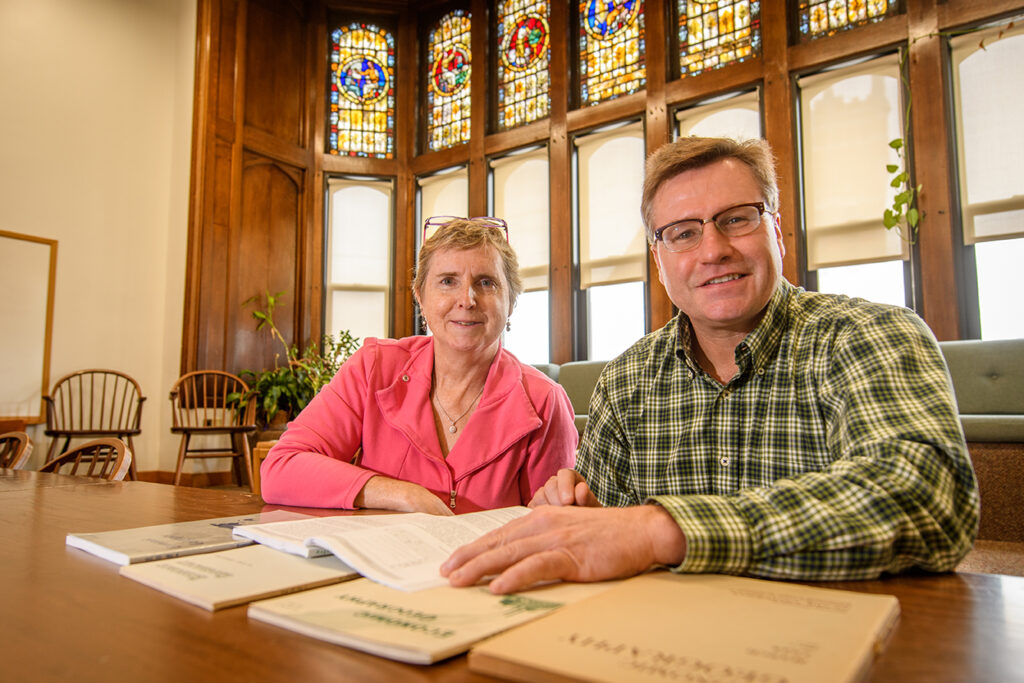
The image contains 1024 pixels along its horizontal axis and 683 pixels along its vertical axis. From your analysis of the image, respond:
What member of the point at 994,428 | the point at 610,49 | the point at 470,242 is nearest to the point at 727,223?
the point at 470,242

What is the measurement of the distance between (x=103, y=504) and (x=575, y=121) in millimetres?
5376

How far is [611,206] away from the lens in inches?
227

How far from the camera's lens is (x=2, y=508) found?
45.2 inches

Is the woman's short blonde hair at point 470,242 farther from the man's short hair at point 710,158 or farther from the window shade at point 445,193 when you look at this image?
the window shade at point 445,193

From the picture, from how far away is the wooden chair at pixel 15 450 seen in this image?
7.79 feet

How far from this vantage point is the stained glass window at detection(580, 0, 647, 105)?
573cm

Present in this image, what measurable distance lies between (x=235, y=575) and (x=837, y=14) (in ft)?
18.5

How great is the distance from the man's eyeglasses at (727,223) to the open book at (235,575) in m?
0.82

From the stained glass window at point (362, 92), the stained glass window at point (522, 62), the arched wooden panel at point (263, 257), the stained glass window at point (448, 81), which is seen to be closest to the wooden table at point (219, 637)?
the arched wooden panel at point (263, 257)

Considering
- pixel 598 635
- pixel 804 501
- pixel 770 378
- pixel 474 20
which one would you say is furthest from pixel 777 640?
pixel 474 20

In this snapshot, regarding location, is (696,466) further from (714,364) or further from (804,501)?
(804,501)

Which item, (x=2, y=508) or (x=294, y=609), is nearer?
(x=294, y=609)

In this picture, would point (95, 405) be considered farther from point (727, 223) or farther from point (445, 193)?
point (727, 223)

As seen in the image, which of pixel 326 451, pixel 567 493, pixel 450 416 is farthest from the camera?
pixel 450 416
